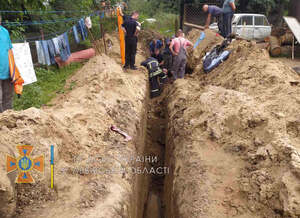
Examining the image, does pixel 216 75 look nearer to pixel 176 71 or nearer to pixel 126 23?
pixel 176 71

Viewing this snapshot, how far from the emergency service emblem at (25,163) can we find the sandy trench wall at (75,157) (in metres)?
0.07

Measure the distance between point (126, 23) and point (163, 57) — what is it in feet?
9.84

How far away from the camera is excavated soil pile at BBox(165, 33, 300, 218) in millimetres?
2684

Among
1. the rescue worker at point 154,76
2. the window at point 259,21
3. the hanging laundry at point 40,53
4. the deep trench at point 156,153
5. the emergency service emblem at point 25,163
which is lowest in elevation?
the deep trench at point 156,153

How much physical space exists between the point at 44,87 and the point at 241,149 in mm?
5514

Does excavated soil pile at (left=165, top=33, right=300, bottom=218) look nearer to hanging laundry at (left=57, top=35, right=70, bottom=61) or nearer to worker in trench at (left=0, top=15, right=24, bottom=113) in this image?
worker in trench at (left=0, top=15, right=24, bottom=113)

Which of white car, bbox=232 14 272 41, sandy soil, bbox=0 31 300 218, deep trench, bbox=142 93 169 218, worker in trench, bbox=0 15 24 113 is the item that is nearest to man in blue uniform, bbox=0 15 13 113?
worker in trench, bbox=0 15 24 113

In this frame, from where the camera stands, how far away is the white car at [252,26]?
12.3m

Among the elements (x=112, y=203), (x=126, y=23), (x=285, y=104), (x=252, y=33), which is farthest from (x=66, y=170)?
(x=252, y=33)

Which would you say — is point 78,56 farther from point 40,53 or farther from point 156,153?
point 156,153

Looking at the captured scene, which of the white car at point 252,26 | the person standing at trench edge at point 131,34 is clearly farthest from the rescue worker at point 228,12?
the white car at point 252,26

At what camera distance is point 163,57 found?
34.0ft

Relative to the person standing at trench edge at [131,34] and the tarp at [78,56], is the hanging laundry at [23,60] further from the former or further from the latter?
the person standing at trench edge at [131,34]

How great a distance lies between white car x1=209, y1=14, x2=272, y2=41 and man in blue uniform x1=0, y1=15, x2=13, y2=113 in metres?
10.3
